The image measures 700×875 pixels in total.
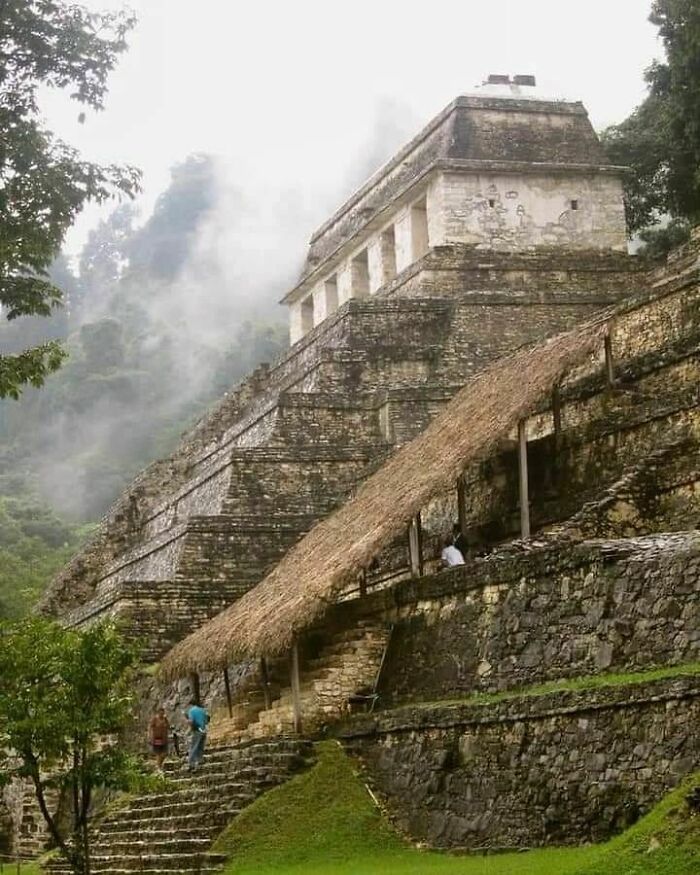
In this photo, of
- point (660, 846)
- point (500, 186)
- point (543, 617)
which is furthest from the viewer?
point (500, 186)

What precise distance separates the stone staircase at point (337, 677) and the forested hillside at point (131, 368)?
20.2 meters

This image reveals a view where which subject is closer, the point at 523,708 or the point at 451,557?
the point at 523,708

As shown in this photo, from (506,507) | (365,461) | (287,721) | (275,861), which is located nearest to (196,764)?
(287,721)

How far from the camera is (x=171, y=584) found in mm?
18672

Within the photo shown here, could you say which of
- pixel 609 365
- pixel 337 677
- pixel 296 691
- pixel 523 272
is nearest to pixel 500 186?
pixel 523 272

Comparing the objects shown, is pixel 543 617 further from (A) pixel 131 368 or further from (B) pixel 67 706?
(A) pixel 131 368

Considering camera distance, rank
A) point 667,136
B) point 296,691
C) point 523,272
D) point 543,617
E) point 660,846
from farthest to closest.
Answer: point 667,136, point 523,272, point 296,691, point 543,617, point 660,846

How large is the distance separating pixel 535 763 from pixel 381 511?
440cm

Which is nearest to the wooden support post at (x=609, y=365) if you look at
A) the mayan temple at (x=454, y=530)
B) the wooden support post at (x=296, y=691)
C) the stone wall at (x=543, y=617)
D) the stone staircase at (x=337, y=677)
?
the mayan temple at (x=454, y=530)

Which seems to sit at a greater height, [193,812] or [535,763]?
[535,763]

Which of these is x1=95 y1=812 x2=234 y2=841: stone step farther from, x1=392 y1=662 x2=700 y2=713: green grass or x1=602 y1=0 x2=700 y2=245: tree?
x1=602 y1=0 x2=700 y2=245: tree

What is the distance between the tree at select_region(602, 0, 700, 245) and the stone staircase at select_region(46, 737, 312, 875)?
1142 centimetres

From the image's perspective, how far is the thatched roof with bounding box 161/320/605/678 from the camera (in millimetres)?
14008

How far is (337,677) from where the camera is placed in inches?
556
